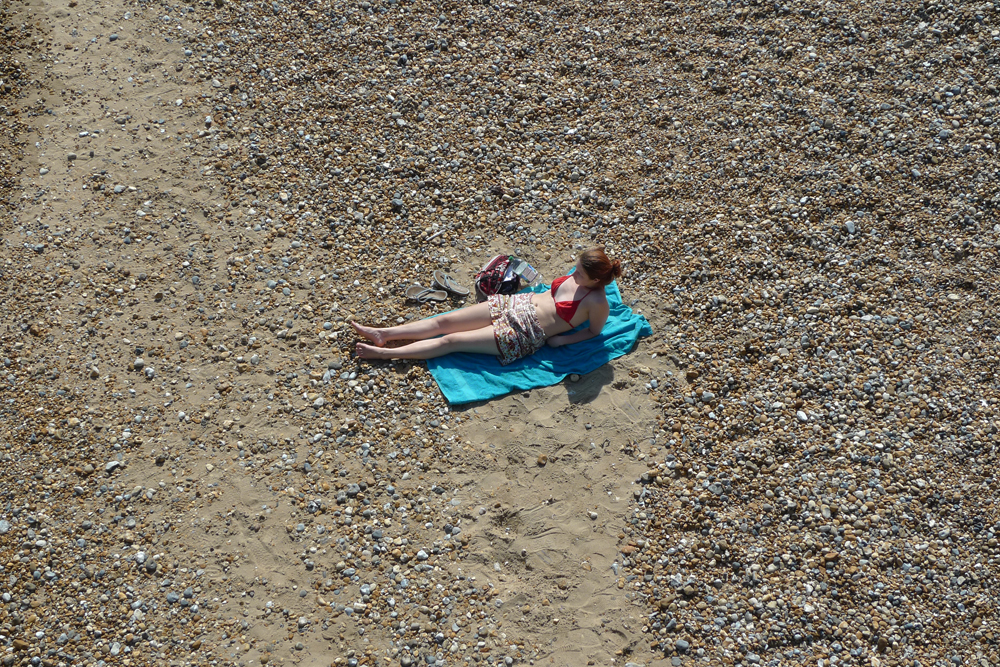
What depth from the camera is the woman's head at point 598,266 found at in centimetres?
700

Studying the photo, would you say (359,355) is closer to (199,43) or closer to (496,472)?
(496,472)

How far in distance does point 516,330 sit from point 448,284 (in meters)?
1.03

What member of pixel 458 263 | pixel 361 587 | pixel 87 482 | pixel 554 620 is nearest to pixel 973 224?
pixel 458 263

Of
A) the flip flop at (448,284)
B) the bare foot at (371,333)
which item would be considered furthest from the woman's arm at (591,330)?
the bare foot at (371,333)

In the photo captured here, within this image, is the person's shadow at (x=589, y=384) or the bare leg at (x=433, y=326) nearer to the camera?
the person's shadow at (x=589, y=384)

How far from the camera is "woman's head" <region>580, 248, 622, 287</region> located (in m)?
7.00

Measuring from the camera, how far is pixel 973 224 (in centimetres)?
787

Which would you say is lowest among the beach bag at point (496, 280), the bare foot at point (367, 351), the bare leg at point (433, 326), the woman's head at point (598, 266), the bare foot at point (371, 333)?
the bare foot at point (367, 351)

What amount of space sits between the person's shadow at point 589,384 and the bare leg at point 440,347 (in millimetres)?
847

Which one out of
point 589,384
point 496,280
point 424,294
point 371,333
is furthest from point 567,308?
point 371,333

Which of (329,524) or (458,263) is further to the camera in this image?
(458,263)

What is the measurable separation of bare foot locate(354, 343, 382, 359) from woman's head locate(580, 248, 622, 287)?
87.4 inches

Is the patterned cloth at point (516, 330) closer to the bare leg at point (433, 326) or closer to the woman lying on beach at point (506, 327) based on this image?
the woman lying on beach at point (506, 327)

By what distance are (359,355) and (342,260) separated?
1336 millimetres
